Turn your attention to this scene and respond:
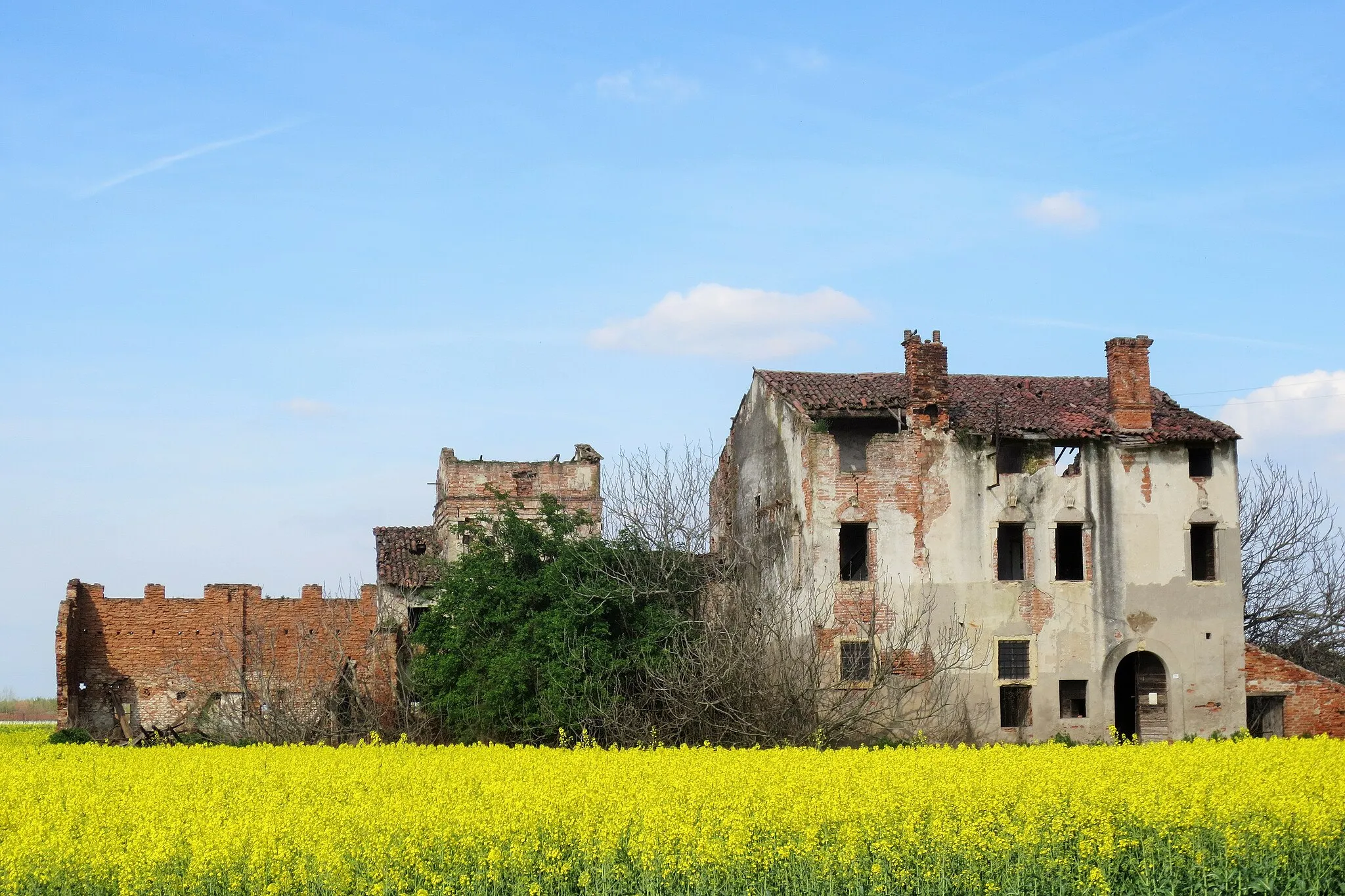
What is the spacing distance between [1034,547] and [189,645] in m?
22.1

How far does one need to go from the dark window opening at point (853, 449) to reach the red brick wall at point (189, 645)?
41.7 feet

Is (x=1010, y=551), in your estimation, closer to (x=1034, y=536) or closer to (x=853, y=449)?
(x=1034, y=536)

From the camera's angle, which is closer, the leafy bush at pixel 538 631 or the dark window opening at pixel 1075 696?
the leafy bush at pixel 538 631

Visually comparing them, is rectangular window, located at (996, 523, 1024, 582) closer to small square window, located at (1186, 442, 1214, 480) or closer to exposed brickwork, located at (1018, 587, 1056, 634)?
exposed brickwork, located at (1018, 587, 1056, 634)

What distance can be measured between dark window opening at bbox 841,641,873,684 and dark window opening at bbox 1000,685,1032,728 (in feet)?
11.4

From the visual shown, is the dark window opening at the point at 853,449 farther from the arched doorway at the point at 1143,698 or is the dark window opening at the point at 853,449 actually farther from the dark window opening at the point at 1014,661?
the arched doorway at the point at 1143,698

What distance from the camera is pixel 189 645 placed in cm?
3869

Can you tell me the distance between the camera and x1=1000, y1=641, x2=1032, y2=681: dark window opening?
108 ft

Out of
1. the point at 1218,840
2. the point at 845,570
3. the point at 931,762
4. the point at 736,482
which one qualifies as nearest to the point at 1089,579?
the point at 845,570

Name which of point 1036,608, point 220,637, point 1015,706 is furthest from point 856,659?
point 220,637

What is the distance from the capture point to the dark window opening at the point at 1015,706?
32.7 m

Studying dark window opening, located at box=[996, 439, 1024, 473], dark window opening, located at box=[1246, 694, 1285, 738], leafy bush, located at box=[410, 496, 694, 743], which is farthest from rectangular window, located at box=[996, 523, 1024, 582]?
leafy bush, located at box=[410, 496, 694, 743]

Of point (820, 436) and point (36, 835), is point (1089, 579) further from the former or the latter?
point (36, 835)

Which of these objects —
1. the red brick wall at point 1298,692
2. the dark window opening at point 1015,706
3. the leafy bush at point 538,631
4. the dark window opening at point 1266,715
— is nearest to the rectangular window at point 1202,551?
the red brick wall at point 1298,692
